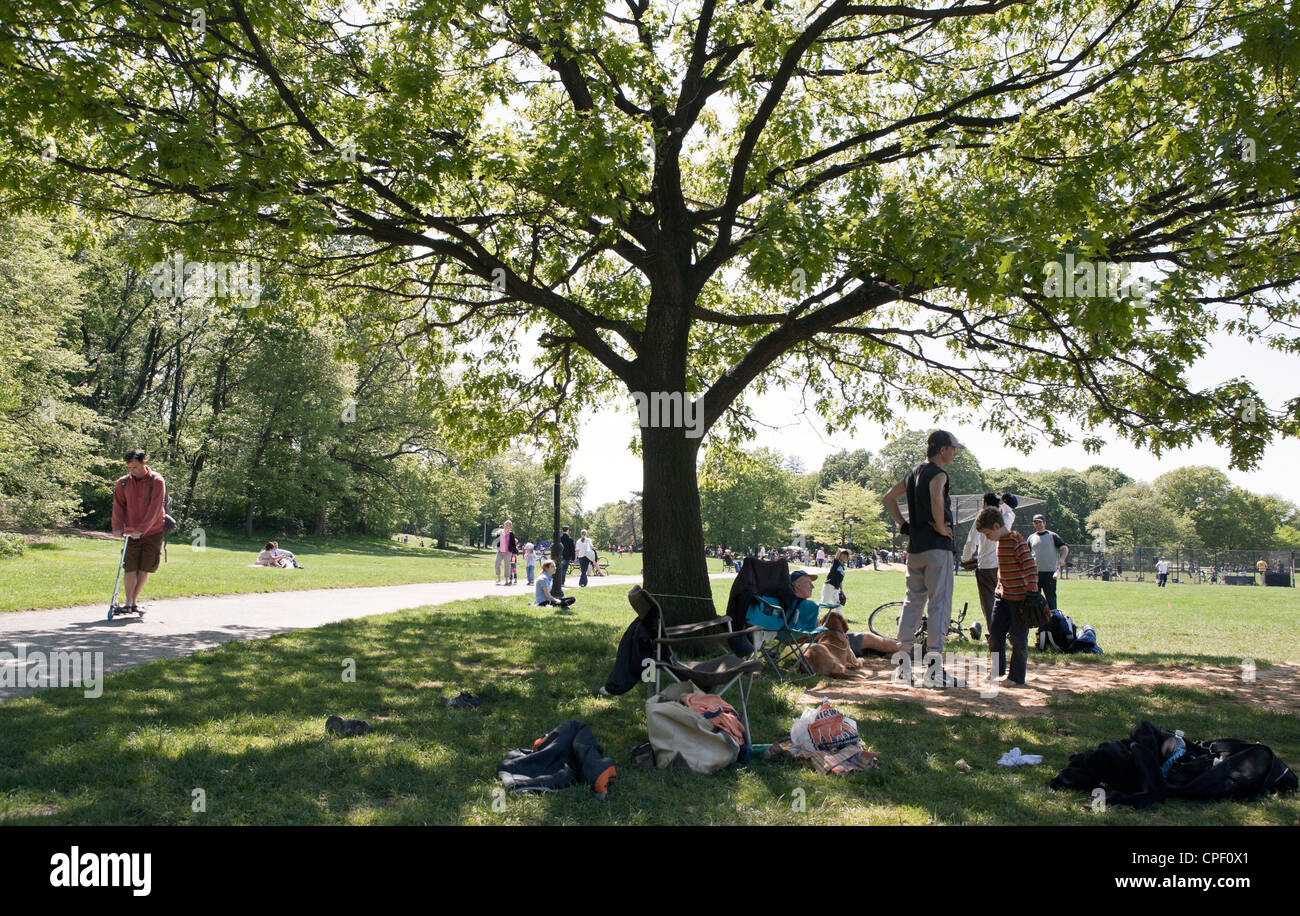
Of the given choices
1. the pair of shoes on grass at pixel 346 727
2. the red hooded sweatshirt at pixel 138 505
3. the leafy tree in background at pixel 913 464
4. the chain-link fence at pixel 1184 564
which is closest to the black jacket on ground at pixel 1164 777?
the pair of shoes on grass at pixel 346 727

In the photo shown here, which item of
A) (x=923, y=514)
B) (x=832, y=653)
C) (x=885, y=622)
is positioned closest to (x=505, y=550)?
(x=885, y=622)

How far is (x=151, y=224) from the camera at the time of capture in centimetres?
880

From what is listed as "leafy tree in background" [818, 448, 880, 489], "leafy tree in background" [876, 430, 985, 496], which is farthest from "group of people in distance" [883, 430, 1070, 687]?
"leafy tree in background" [818, 448, 880, 489]

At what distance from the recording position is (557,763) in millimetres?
4688

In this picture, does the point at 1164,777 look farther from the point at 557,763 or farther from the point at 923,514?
the point at 557,763

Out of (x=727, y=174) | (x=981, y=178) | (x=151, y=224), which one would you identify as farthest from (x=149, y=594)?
(x=981, y=178)

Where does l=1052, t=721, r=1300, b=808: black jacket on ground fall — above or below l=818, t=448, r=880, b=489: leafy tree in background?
below

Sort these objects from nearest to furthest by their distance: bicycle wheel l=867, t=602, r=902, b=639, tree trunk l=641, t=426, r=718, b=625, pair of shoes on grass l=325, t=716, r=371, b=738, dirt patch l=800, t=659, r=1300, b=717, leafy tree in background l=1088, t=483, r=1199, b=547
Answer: pair of shoes on grass l=325, t=716, r=371, b=738 → dirt patch l=800, t=659, r=1300, b=717 → tree trunk l=641, t=426, r=718, b=625 → bicycle wheel l=867, t=602, r=902, b=639 → leafy tree in background l=1088, t=483, r=1199, b=547

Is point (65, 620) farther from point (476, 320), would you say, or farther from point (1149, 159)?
point (1149, 159)

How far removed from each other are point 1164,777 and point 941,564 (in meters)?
3.22

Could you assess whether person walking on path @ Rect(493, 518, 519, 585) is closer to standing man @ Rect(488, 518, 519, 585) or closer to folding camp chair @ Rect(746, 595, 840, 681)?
standing man @ Rect(488, 518, 519, 585)

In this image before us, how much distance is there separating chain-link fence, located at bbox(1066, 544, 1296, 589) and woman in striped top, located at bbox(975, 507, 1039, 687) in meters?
47.6

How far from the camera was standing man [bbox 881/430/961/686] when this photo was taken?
7547mm

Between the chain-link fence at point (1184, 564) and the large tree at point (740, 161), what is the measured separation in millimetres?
47241
